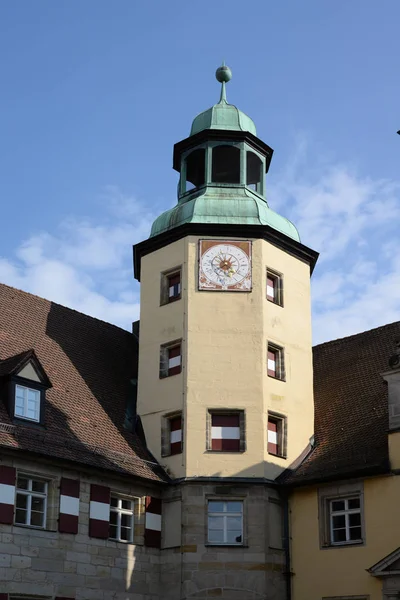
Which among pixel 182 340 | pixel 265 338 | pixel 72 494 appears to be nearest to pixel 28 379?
pixel 72 494

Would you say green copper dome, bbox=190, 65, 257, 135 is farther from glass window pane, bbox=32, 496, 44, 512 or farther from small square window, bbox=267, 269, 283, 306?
glass window pane, bbox=32, 496, 44, 512

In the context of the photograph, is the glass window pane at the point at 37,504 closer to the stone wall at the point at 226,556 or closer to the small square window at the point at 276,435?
→ the stone wall at the point at 226,556

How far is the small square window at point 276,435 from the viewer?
24141mm

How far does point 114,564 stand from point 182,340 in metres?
5.74

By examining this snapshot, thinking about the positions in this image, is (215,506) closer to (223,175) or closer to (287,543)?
(287,543)

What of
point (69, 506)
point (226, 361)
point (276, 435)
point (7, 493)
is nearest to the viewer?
point (7, 493)

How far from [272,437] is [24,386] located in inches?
239

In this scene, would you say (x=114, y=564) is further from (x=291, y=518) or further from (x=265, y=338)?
(x=265, y=338)

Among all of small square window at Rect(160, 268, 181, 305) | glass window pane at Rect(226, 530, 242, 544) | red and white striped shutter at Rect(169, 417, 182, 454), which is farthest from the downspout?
small square window at Rect(160, 268, 181, 305)

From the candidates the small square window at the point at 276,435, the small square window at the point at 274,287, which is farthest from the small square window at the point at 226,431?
the small square window at the point at 274,287

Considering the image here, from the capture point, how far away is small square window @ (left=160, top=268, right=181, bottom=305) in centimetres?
2586

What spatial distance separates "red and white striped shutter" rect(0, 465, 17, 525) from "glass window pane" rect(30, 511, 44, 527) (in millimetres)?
726

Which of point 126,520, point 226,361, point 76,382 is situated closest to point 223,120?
point 226,361

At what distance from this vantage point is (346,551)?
871 inches
